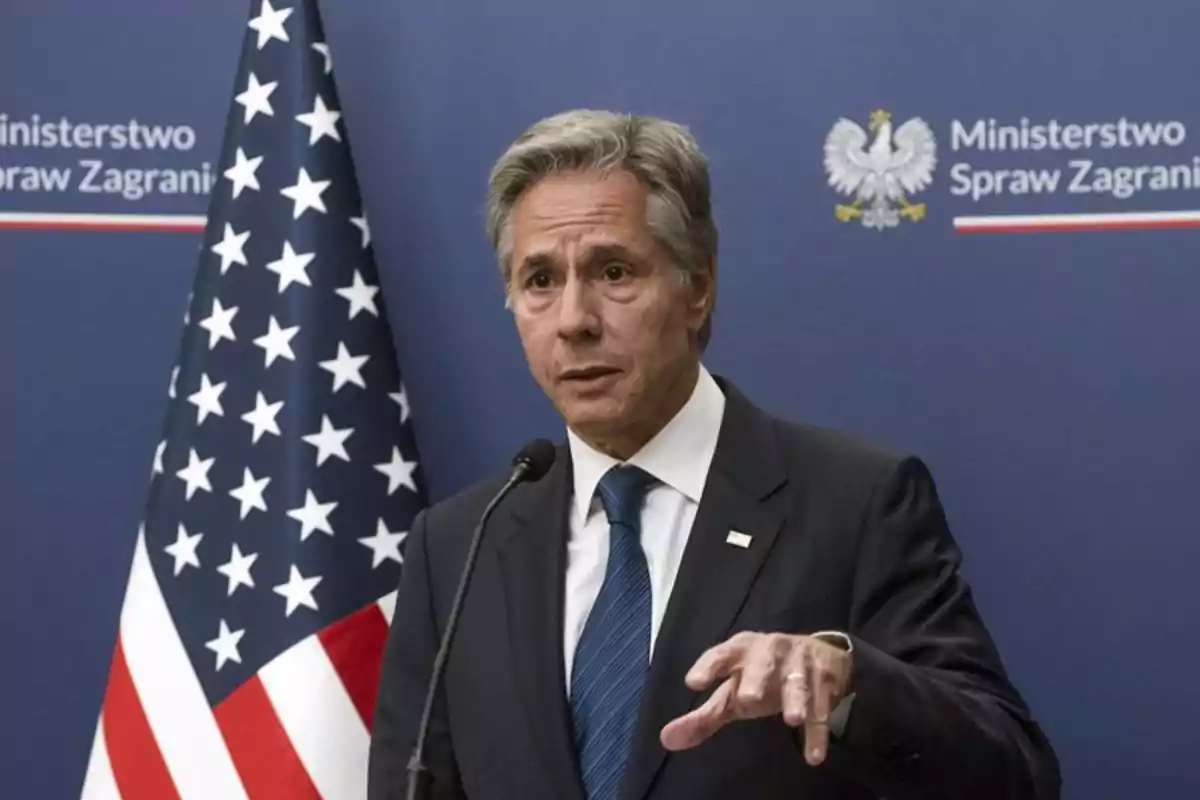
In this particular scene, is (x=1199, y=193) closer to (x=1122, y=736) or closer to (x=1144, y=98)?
(x=1144, y=98)

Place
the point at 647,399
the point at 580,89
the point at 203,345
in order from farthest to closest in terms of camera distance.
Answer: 1. the point at 580,89
2. the point at 203,345
3. the point at 647,399

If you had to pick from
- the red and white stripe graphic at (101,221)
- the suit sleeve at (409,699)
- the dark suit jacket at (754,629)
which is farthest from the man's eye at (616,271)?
the red and white stripe graphic at (101,221)

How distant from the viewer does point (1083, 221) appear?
8.26 ft

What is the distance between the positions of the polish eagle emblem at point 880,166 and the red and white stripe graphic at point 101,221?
3.62 feet

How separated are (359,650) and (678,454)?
702mm

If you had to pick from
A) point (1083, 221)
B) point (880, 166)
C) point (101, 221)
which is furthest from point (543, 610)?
point (101, 221)

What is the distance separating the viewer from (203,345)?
Result: 2418 millimetres

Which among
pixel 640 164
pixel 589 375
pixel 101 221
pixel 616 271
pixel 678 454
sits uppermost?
pixel 101 221

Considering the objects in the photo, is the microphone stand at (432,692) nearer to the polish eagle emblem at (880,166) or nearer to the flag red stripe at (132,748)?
the flag red stripe at (132,748)

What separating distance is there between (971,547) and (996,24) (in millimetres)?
852

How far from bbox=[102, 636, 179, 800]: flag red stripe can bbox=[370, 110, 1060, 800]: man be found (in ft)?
1.83

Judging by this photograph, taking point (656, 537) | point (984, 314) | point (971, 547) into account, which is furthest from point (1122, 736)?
point (656, 537)

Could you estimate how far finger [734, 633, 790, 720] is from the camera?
4.29 feet

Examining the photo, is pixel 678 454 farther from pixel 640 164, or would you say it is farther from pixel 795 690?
pixel 795 690
